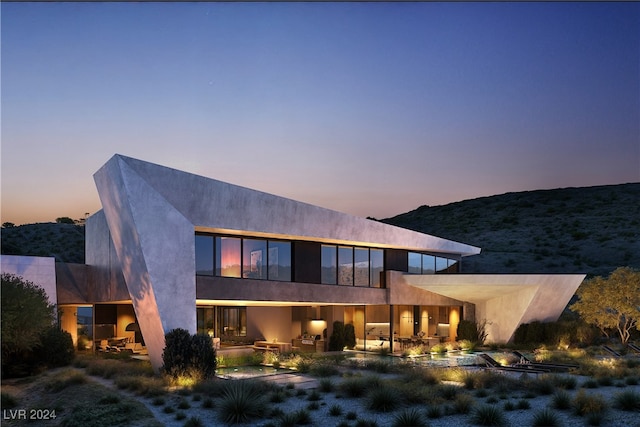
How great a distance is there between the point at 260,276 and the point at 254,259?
739 mm

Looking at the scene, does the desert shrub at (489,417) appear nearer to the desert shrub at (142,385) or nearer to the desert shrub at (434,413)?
the desert shrub at (434,413)

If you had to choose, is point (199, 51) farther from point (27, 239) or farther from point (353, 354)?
point (27, 239)

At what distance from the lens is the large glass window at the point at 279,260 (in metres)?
22.8

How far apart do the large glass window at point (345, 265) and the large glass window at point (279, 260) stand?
2.99 meters

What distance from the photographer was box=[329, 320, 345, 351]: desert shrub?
25.8 m

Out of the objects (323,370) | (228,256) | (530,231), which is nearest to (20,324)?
(228,256)

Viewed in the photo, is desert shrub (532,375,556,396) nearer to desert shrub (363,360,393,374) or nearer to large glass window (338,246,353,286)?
desert shrub (363,360,393,374)

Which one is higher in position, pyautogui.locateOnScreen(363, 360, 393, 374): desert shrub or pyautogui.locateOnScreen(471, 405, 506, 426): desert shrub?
pyautogui.locateOnScreen(471, 405, 506, 426): desert shrub

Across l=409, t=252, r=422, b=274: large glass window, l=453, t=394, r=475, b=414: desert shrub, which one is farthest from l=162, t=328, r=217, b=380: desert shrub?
l=409, t=252, r=422, b=274: large glass window

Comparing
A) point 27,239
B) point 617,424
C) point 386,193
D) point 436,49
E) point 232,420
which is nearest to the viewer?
point 617,424

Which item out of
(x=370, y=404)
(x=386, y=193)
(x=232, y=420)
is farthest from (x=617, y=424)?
(x=386, y=193)

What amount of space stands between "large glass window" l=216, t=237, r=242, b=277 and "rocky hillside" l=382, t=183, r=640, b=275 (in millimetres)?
26622

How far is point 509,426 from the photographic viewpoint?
11.2m

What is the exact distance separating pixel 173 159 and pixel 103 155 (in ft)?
11.8
